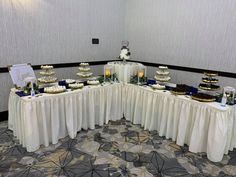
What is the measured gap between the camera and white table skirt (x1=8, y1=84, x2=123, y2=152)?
7.90 ft

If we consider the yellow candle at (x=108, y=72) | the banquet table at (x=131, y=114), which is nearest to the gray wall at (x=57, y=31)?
the yellow candle at (x=108, y=72)

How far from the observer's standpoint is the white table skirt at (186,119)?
7.58ft

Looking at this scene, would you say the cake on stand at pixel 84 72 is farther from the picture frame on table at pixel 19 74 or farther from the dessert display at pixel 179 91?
the dessert display at pixel 179 91

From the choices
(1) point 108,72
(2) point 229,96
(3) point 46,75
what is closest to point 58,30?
(3) point 46,75

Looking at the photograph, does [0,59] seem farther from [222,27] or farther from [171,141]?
[222,27]

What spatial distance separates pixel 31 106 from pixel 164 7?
306 centimetres

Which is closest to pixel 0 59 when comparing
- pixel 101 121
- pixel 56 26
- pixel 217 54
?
pixel 56 26

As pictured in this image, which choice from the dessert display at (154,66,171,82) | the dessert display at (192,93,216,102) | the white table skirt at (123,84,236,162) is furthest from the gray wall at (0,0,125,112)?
the dessert display at (192,93,216,102)

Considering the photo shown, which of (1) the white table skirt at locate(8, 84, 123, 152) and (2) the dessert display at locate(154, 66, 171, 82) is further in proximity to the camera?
(2) the dessert display at locate(154, 66, 171, 82)

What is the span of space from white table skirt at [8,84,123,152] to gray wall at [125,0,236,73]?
1.32 m

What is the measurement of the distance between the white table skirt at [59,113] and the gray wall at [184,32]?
4.34 ft

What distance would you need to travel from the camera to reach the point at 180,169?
7.22 ft

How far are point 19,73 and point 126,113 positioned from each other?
1948 mm

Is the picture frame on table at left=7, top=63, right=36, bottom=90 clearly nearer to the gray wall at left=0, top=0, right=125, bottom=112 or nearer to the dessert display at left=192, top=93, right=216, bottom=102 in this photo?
the gray wall at left=0, top=0, right=125, bottom=112
